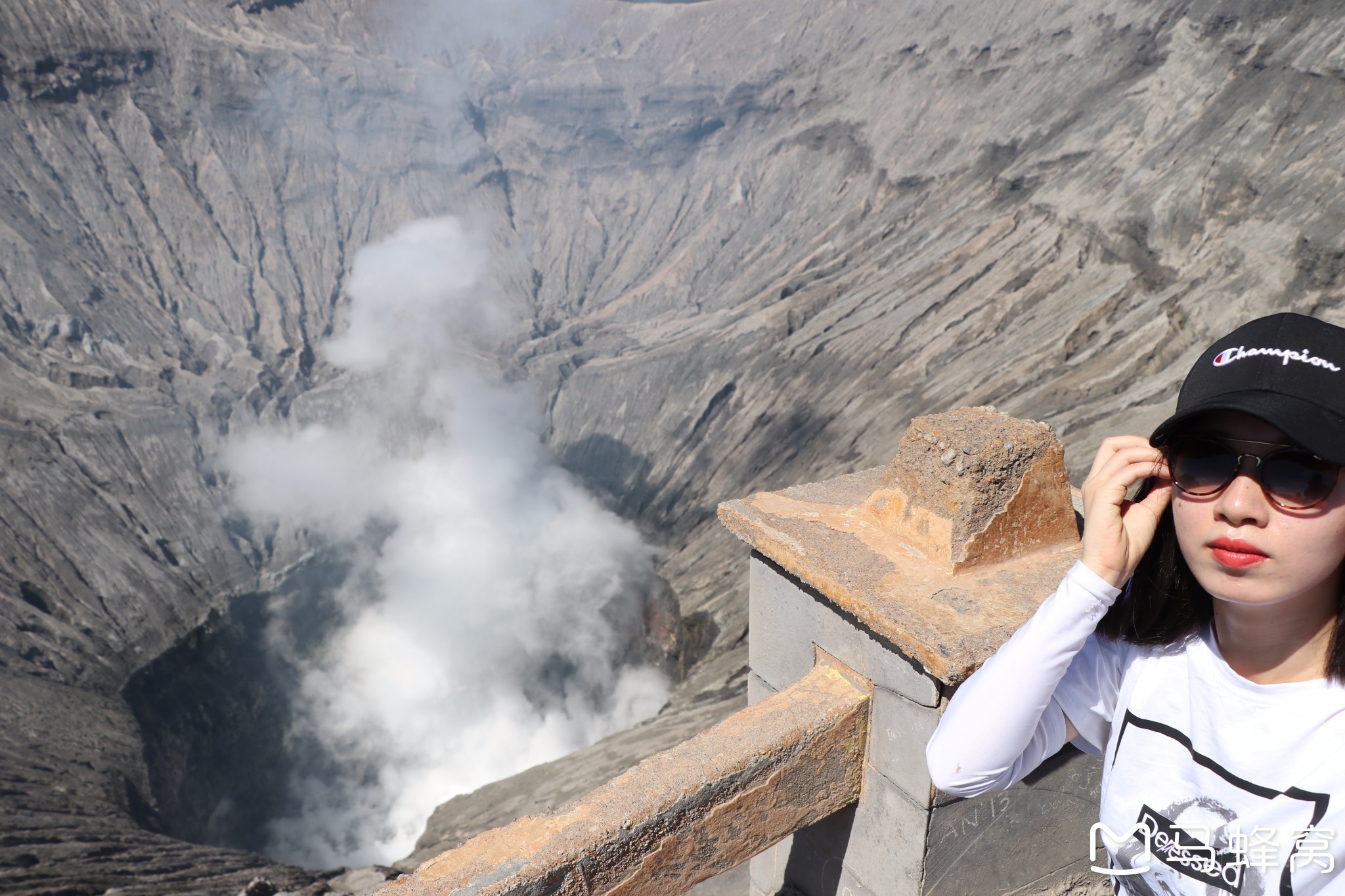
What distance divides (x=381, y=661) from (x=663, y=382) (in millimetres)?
18530

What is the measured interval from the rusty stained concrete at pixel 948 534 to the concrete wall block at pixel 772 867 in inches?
52.1

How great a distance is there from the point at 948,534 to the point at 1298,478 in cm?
159

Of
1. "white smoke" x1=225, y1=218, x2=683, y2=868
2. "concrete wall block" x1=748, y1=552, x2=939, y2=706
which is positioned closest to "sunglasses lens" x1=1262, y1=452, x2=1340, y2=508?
"concrete wall block" x1=748, y1=552, x2=939, y2=706

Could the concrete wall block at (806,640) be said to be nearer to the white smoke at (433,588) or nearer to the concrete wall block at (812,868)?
the concrete wall block at (812,868)

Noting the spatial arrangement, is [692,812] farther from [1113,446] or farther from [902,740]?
[1113,446]

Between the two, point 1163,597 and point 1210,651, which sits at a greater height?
point 1163,597

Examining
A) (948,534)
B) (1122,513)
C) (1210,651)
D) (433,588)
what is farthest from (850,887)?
(433,588)

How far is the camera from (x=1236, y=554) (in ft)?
5.12

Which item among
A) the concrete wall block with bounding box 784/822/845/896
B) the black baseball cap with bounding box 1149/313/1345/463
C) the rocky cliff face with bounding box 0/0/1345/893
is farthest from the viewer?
the rocky cliff face with bounding box 0/0/1345/893

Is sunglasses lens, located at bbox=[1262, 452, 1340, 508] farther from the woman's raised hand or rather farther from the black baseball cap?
the woman's raised hand

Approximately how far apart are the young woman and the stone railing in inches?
23.7

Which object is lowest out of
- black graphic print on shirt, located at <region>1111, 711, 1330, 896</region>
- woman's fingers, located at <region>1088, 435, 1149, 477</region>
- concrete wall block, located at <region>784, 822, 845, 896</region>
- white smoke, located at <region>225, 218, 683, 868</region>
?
black graphic print on shirt, located at <region>1111, 711, 1330, 896</region>

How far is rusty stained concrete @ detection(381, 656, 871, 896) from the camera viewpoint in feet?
8.50

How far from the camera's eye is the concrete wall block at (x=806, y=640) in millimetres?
2699
